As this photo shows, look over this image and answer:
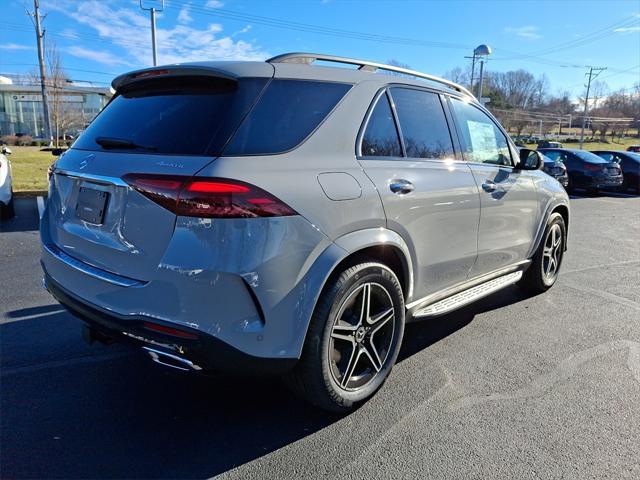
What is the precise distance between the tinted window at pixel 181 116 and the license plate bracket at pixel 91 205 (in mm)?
272

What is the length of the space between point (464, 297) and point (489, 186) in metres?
0.89

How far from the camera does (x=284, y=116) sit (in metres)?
2.47

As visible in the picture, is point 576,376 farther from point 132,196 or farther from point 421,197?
point 132,196

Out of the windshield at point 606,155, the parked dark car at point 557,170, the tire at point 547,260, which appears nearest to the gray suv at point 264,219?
the tire at point 547,260

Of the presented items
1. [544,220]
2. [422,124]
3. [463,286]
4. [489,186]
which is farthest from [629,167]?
[422,124]

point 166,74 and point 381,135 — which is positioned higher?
point 166,74

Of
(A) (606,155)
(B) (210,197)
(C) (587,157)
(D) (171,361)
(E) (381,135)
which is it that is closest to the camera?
(B) (210,197)

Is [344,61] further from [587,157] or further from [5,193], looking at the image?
[587,157]

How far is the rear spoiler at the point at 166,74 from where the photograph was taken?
2.46 m

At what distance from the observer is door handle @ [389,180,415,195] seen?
111 inches

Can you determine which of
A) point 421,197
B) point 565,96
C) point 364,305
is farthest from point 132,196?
point 565,96

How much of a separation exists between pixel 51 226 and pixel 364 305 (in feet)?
6.24

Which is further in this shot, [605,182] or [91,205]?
[605,182]

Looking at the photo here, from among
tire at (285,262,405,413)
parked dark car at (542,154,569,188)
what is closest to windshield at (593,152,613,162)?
parked dark car at (542,154,569,188)
